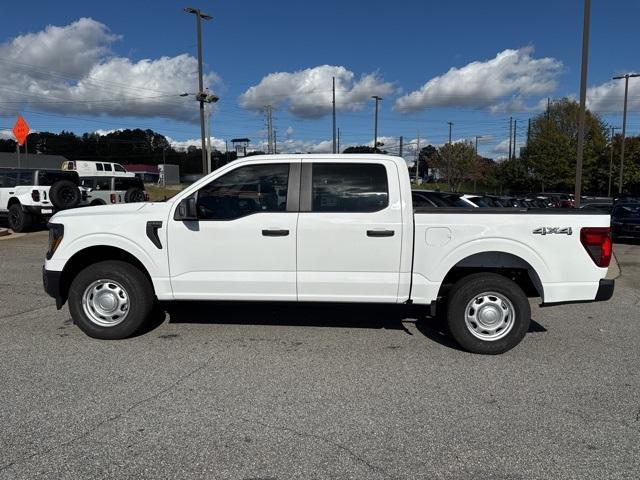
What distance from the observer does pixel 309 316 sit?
6.59 meters

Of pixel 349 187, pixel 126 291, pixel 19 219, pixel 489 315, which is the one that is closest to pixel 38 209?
pixel 19 219

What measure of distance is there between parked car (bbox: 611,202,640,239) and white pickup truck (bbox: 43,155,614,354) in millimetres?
13812

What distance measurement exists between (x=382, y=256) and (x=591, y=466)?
98.6 inches

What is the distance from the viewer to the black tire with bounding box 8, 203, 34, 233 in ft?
53.7

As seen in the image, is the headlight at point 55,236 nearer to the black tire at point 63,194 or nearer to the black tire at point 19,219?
the black tire at point 63,194

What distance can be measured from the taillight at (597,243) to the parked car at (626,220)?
13936 mm

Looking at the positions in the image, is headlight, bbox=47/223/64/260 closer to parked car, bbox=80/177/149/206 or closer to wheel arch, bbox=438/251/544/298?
wheel arch, bbox=438/251/544/298

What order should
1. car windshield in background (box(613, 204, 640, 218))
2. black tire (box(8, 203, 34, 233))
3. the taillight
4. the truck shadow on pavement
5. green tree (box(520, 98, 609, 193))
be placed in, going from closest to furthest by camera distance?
the taillight, the truck shadow on pavement, black tire (box(8, 203, 34, 233)), car windshield in background (box(613, 204, 640, 218)), green tree (box(520, 98, 609, 193))

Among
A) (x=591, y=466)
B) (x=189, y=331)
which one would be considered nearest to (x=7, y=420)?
(x=189, y=331)

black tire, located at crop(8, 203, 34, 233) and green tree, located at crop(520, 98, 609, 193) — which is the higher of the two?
green tree, located at crop(520, 98, 609, 193)

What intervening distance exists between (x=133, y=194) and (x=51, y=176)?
400 centimetres

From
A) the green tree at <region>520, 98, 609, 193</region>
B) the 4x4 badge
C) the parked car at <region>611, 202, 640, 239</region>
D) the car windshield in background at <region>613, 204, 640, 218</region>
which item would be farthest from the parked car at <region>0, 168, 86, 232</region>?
the green tree at <region>520, 98, 609, 193</region>

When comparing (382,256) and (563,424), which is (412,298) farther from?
(563,424)

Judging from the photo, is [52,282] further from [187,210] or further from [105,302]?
[187,210]
